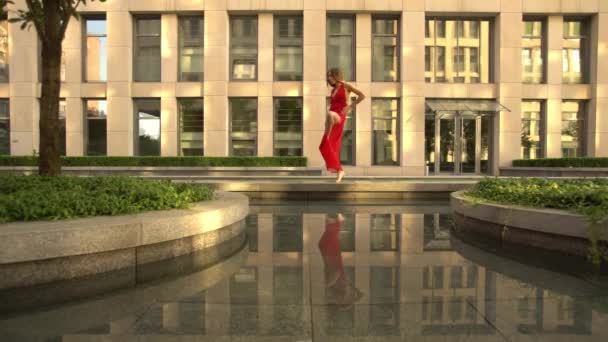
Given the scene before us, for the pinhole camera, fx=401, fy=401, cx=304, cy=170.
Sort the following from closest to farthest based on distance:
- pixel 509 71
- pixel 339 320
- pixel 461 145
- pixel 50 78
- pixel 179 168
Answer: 1. pixel 339 320
2. pixel 50 78
3. pixel 179 168
4. pixel 509 71
5. pixel 461 145

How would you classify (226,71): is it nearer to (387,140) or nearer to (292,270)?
(387,140)

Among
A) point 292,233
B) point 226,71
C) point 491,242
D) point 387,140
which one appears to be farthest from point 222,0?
point 491,242

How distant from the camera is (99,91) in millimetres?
22281

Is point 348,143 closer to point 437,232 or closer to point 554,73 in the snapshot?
point 554,73

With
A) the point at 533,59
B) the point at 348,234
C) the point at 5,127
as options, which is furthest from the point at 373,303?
the point at 5,127

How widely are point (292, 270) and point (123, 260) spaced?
5.44 ft

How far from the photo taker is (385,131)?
22.6m

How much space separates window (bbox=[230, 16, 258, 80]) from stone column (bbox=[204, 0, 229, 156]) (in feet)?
2.41

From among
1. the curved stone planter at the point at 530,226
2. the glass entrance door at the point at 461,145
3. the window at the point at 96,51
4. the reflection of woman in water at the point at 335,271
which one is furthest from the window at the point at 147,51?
the curved stone planter at the point at 530,226

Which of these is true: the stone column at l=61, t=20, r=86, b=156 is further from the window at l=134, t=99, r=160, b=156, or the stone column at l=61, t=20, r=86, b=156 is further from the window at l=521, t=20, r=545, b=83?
the window at l=521, t=20, r=545, b=83

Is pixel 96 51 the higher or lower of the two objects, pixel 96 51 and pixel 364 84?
the higher

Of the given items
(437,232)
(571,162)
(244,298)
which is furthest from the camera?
(571,162)

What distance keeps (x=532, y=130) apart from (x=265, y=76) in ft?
50.6

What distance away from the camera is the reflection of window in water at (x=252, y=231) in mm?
5336
